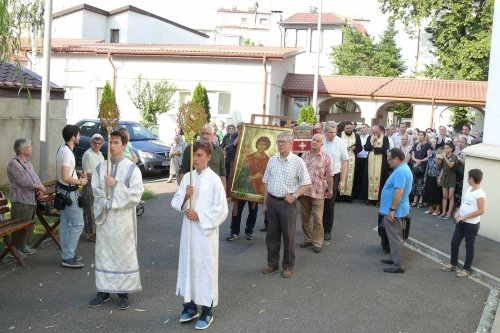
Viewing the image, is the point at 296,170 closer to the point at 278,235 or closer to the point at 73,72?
the point at 278,235

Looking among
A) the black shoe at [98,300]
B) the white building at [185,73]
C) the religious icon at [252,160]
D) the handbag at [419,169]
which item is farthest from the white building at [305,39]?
the black shoe at [98,300]

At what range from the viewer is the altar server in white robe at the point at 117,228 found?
21.6 feet

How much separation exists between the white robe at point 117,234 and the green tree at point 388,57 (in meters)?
45.0

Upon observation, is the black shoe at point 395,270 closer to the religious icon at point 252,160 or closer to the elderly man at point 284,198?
the elderly man at point 284,198

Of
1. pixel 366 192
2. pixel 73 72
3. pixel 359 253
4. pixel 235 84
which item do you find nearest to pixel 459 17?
pixel 235 84

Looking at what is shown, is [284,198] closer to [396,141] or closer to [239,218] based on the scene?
[239,218]

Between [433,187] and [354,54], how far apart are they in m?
37.7

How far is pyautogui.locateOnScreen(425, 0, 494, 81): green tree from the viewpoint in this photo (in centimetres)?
3581

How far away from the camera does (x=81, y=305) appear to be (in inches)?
266

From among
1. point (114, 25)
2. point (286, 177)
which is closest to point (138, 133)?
point (286, 177)

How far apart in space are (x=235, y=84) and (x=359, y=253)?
2000 centimetres

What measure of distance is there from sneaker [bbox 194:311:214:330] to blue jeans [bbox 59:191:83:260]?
2790 millimetres

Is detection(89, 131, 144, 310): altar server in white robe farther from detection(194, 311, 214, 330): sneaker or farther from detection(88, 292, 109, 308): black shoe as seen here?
detection(194, 311, 214, 330): sneaker

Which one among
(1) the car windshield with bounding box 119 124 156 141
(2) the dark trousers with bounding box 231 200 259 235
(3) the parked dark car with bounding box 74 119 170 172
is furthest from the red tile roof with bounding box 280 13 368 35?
(2) the dark trousers with bounding box 231 200 259 235
